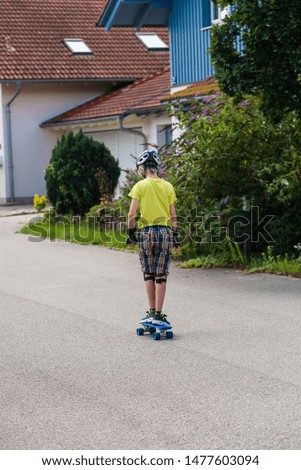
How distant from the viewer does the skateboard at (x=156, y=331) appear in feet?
30.9

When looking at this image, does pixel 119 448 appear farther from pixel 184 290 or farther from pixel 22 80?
pixel 22 80

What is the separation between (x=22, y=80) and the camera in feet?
105

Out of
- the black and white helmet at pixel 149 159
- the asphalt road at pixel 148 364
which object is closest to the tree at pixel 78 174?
the asphalt road at pixel 148 364

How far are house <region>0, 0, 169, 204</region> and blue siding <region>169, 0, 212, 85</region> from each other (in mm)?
8984

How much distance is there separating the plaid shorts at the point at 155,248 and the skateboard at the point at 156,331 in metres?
0.51

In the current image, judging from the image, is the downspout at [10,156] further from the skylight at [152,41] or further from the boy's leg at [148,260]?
the boy's leg at [148,260]

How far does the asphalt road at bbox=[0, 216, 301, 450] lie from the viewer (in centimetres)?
620

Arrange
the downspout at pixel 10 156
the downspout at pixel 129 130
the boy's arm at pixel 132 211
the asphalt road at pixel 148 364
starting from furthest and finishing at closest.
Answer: the downspout at pixel 10 156 → the downspout at pixel 129 130 → the boy's arm at pixel 132 211 → the asphalt road at pixel 148 364

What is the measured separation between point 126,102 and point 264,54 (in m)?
16.8

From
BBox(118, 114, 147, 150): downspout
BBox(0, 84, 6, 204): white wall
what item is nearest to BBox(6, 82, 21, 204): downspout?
BBox(0, 84, 6, 204): white wall

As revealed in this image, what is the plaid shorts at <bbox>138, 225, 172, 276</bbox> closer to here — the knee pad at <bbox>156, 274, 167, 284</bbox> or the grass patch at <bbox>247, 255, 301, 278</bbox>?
the knee pad at <bbox>156, 274, 167, 284</bbox>

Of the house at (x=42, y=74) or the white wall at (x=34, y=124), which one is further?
the white wall at (x=34, y=124)

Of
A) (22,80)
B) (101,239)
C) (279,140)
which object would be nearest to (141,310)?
(279,140)

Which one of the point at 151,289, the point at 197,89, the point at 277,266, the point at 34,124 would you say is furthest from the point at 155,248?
the point at 34,124
